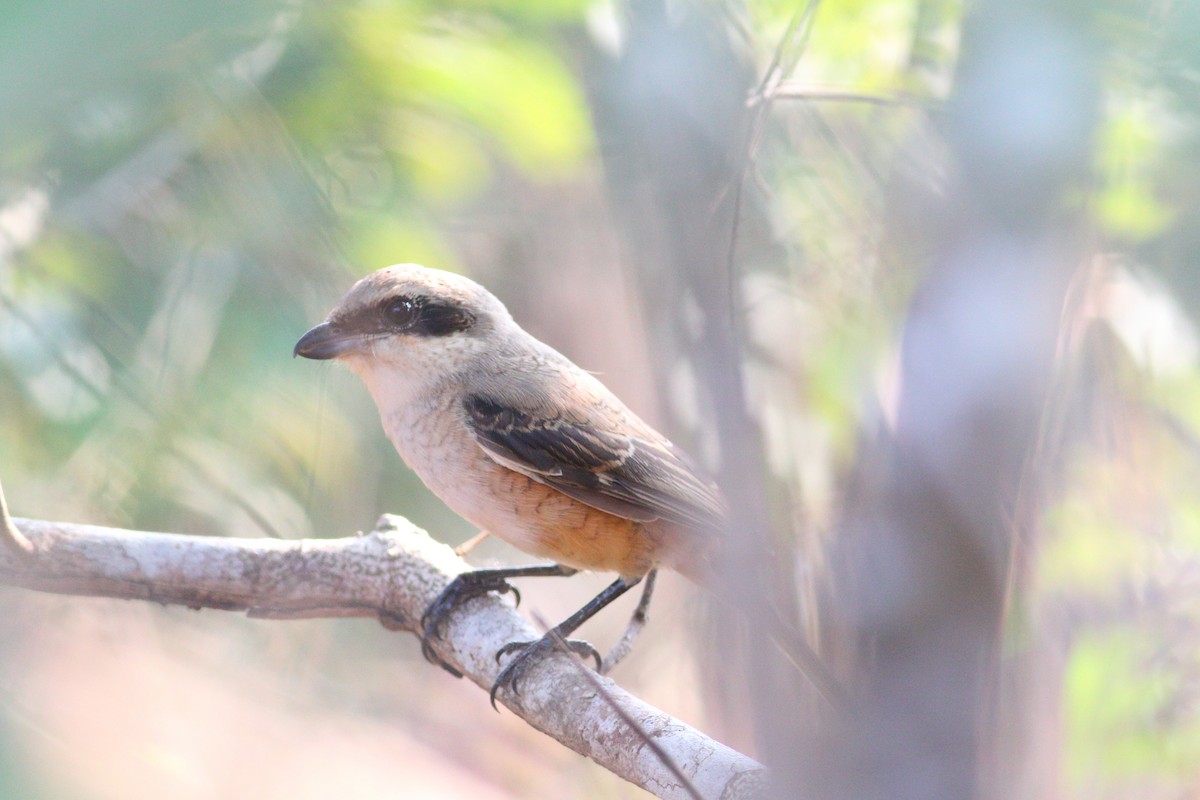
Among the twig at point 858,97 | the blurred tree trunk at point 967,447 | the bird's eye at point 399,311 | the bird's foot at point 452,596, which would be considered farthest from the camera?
the bird's foot at point 452,596

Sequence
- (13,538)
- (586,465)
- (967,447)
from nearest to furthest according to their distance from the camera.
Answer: (967,447)
(13,538)
(586,465)

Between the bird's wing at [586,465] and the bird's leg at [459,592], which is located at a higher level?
the bird's wing at [586,465]

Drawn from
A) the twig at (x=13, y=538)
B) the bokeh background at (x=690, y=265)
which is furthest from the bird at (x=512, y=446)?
the twig at (x=13, y=538)

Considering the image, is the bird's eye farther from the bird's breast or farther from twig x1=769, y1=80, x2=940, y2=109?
twig x1=769, y1=80, x2=940, y2=109

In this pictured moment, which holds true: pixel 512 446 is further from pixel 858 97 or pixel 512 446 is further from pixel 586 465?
pixel 858 97

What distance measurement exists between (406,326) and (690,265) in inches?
47.5

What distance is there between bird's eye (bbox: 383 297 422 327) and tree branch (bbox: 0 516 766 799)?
1.89ft

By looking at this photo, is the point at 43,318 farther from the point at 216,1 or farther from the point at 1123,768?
the point at 1123,768

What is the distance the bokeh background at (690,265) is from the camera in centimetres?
139

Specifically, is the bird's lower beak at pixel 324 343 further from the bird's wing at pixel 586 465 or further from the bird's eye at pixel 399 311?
the bird's wing at pixel 586 465

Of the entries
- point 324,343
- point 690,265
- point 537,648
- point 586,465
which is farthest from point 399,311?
point 690,265

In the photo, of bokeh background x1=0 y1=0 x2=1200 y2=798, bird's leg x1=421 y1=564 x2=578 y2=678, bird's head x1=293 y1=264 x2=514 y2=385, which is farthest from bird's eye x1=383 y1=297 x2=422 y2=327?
bird's leg x1=421 y1=564 x2=578 y2=678

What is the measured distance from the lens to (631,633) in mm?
2441

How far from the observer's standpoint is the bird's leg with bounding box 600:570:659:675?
7.60 feet
